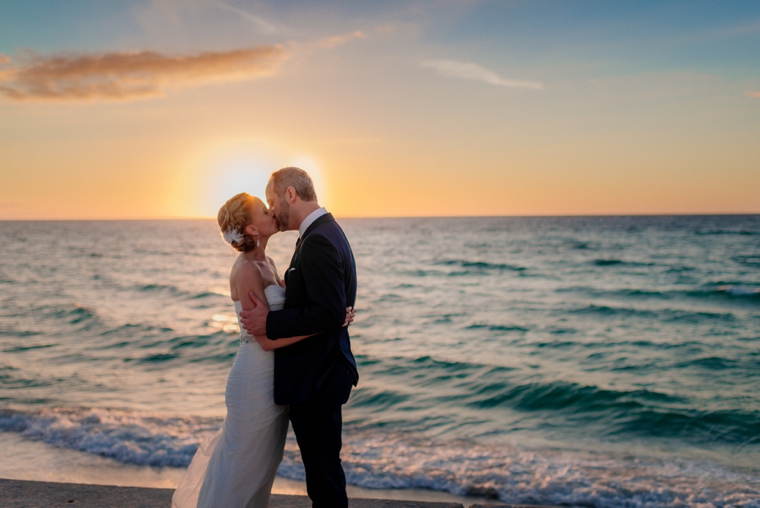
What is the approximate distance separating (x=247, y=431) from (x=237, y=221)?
3.79 ft

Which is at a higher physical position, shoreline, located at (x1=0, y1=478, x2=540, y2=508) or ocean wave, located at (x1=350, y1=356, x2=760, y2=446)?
shoreline, located at (x1=0, y1=478, x2=540, y2=508)

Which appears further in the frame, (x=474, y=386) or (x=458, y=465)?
(x=474, y=386)

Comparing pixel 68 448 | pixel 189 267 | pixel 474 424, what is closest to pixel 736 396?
pixel 474 424

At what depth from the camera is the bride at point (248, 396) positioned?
117 inches

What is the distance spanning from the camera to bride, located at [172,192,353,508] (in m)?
2.97

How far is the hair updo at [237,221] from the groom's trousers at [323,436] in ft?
2.78

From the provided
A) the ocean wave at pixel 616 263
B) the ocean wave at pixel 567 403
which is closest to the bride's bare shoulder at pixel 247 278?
the ocean wave at pixel 567 403

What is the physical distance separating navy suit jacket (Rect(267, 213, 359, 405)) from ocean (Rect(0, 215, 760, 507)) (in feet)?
8.40

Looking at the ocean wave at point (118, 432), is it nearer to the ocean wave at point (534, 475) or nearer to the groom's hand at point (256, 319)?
the ocean wave at point (534, 475)

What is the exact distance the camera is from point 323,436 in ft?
9.34

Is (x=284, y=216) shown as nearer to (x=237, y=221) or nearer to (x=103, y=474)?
(x=237, y=221)

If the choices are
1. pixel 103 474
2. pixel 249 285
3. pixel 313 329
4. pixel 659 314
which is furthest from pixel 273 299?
pixel 659 314

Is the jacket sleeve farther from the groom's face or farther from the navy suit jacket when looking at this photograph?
the groom's face

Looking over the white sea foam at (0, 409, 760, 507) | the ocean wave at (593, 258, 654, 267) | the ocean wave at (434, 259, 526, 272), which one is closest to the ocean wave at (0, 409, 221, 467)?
the white sea foam at (0, 409, 760, 507)
